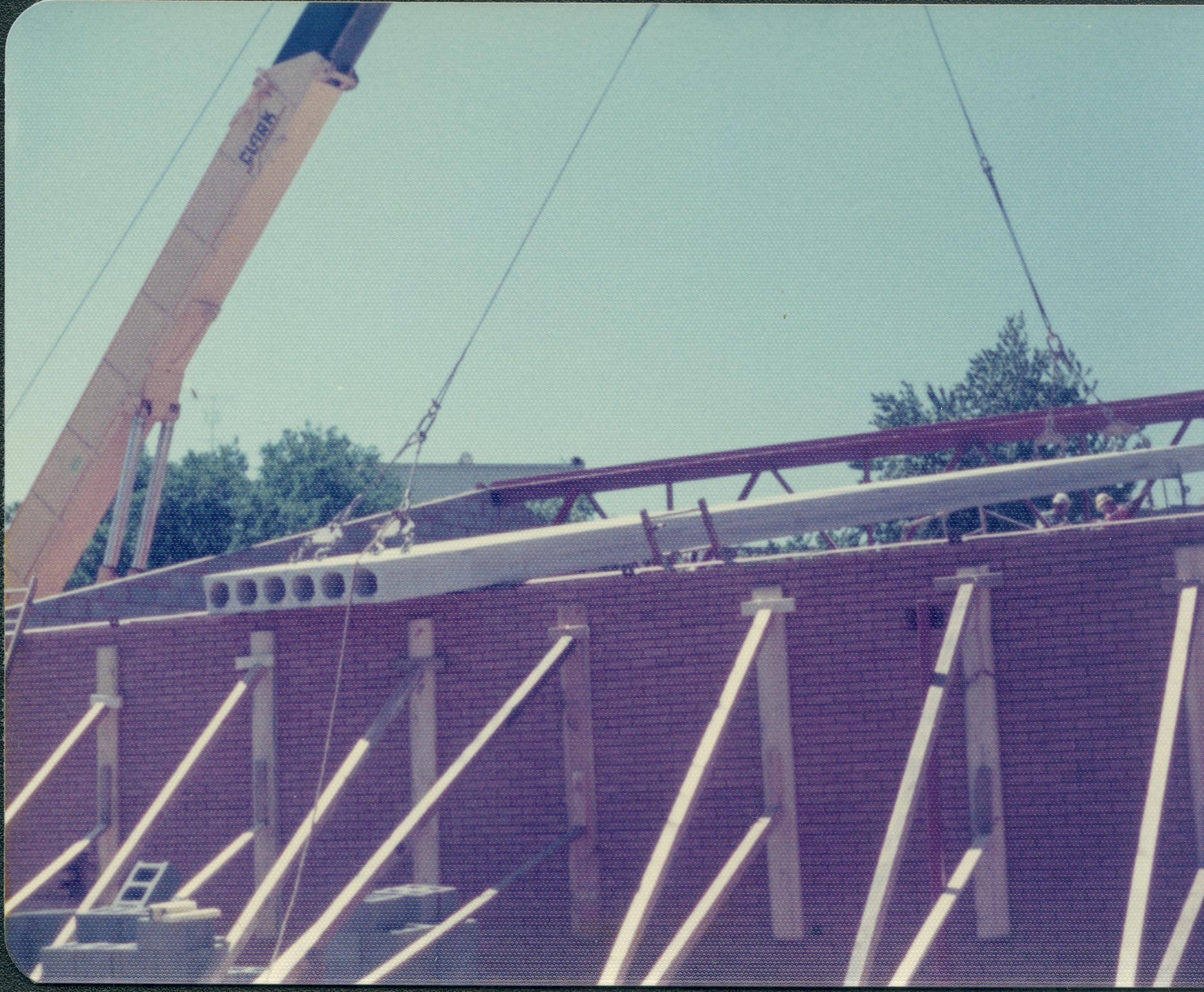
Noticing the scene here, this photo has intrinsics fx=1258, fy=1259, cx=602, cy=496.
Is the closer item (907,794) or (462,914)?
(907,794)

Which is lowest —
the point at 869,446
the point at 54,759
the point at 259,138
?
the point at 54,759

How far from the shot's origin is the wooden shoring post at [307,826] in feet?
24.6

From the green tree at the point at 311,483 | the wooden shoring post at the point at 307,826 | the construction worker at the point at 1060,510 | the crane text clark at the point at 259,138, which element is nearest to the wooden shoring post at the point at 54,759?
the wooden shoring post at the point at 307,826

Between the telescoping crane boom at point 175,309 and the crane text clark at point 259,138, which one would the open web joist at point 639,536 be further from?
the crane text clark at point 259,138

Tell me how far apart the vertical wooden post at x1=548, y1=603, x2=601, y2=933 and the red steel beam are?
4265 millimetres

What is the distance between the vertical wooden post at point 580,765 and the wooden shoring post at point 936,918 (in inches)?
78.8

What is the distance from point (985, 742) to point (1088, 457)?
2.52m

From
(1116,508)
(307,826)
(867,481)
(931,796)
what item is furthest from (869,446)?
(307,826)

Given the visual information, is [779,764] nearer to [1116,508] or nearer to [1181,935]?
[1181,935]

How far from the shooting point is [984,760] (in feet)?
24.7

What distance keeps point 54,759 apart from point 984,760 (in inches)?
268

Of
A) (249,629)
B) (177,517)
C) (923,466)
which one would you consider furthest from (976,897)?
(177,517)

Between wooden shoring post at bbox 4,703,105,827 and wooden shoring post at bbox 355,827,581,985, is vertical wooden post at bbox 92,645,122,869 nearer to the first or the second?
wooden shoring post at bbox 4,703,105,827

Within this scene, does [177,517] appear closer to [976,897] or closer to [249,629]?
[249,629]
